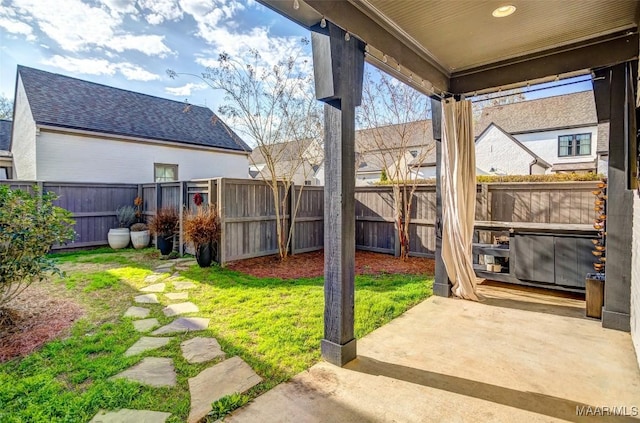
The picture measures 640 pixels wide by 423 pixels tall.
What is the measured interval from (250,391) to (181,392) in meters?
0.44

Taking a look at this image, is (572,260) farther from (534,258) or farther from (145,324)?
(145,324)

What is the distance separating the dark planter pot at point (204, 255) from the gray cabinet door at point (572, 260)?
17.0ft

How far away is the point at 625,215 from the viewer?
9.96 ft

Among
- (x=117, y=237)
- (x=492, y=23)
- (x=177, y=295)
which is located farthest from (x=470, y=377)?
(x=117, y=237)

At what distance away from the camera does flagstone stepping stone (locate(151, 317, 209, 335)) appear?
3.05m

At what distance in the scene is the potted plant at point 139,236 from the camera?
766 cm

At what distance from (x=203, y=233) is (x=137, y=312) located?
2097 mm

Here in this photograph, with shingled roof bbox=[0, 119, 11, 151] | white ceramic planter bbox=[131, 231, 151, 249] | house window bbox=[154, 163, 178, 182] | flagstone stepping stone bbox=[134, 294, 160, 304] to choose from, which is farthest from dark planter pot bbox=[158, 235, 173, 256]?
shingled roof bbox=[0, 119, 11, 151]

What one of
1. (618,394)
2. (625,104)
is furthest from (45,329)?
(625,104)

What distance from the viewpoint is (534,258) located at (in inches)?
164

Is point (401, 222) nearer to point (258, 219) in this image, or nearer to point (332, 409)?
point (258, 219)

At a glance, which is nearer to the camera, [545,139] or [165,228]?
[165,228]

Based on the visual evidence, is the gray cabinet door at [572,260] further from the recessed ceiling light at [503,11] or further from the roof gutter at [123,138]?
the roof gutter at [123,138]

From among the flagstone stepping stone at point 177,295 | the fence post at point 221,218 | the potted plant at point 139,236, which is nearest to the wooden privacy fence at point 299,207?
the fence post at point 221,218
